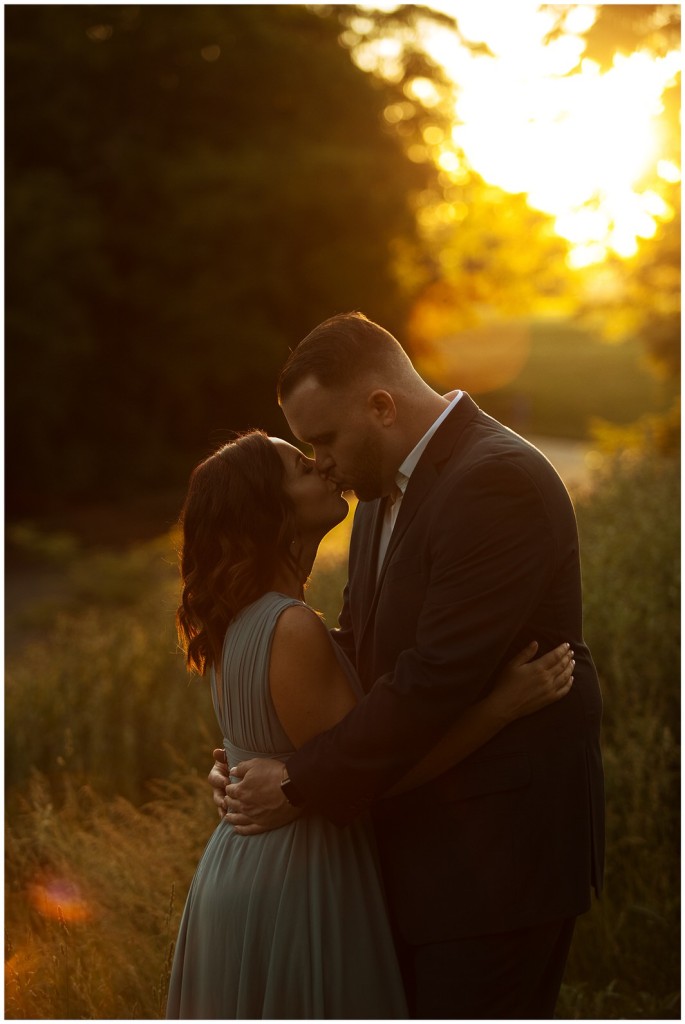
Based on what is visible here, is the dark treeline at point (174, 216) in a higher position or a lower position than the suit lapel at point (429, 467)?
higher

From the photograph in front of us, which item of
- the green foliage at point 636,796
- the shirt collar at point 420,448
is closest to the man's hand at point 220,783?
the shirt collar at point 420,448

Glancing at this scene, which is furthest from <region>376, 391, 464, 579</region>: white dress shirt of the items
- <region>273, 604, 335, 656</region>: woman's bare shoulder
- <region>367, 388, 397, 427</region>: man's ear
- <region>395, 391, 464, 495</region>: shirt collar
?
<region>273, 604, 335, 656</region>: woman's bare shoulder

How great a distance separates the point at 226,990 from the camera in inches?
114

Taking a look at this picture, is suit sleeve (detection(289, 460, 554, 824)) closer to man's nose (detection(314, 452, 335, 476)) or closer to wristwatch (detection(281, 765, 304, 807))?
wristwatch (detection(281, 765, 304, 807))

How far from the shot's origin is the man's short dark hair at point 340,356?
3045 mm

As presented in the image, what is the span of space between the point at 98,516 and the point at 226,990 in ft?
63.2

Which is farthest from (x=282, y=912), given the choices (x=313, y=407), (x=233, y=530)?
(x=313, y=407)

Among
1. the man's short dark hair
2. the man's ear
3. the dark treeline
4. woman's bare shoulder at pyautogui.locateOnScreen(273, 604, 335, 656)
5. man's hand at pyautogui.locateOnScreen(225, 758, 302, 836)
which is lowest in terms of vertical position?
man's hand at pyautogui.locateOnScreen(225, 758, 302, 836)

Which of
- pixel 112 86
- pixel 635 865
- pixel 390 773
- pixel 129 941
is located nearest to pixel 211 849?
pixel 390 773

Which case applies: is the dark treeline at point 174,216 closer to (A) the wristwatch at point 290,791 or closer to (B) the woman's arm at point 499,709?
(A) the wristwatch at point 290,791

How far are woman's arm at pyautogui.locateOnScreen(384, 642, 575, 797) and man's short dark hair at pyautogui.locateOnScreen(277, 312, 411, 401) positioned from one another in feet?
3.11

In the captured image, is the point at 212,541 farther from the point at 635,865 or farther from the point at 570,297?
the point at 570,297

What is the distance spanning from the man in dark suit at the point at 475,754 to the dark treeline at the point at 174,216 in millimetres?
17568

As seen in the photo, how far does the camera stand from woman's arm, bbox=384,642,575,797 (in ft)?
8.94
